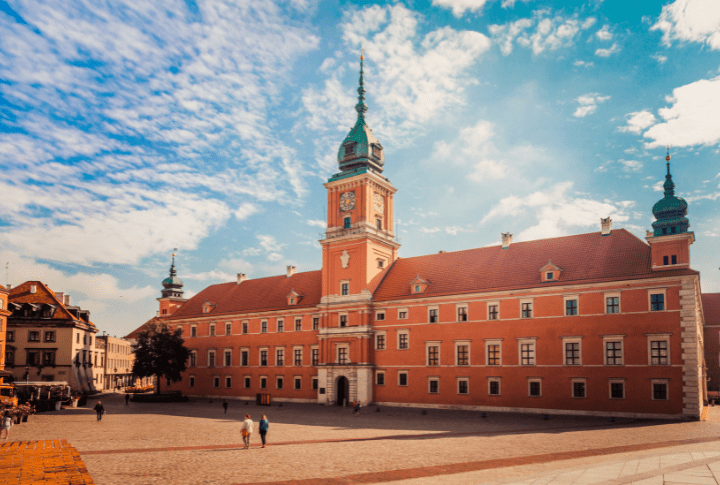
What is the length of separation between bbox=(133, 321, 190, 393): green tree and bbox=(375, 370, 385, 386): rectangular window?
24018 millimetres

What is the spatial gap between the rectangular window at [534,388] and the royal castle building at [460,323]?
89 millimetres

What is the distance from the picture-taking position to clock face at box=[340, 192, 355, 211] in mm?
59688

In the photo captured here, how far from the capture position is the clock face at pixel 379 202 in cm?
6043

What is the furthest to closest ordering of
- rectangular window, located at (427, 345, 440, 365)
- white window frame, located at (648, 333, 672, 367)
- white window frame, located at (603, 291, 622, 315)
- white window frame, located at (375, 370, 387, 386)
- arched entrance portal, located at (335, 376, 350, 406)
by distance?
arched entrance portal, located at (335, 376, 350, 406)
white window frame, located at (375, 370, 387, 386)
rectangular window, located at (427, 345, 440, 365)
white window frame, located at (603, 291, 622, 315)
white window frame, located at (648, 333, 672, 367)

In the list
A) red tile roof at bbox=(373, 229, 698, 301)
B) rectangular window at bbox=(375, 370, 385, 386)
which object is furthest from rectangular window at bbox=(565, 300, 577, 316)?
rectangular window at bbox=(375, 370, 385, 386)

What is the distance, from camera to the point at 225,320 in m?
69.0

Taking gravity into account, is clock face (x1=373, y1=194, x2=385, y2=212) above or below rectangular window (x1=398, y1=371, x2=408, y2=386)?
above

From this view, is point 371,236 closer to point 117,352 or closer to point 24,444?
point 24,444

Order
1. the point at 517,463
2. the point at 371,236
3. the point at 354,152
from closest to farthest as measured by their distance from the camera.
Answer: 1. the point at 517,463
2. the point at 371,236
3. the point at 354,152

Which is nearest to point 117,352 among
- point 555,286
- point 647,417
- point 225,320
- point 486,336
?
point 225,320

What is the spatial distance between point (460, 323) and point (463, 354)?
2772 mm

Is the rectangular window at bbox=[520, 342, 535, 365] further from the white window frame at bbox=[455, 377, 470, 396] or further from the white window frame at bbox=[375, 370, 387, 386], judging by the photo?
the white window frame at bbox=[375, 370, 387, 386]

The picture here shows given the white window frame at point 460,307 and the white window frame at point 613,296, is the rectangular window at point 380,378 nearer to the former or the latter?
the white window frame at point 460,307

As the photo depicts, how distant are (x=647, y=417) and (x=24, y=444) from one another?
39.1 m
